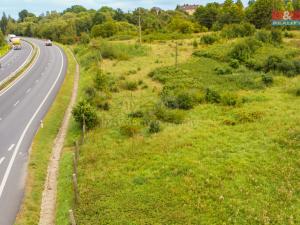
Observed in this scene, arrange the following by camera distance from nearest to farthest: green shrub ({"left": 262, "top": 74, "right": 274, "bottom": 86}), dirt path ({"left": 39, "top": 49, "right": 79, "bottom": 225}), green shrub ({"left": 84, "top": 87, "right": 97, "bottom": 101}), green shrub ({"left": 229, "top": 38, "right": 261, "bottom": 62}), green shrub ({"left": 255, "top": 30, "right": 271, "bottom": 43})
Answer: dirt path ({"left": 39, "top": 49, "right": 79, "bottom": 225}) < green shrub ({"left": 84, "top": 87, "right": 97, "bottom": 101}) < green shrub ({"left": 262, "top": 74, "right": 274, "bottom": 86}) < green shrub ({"left": 229, "top": 38, "right": 261, "bottom": 62}) < green shrub ({"left": 255, "top": 30, "right": 271, "bottom": 43})

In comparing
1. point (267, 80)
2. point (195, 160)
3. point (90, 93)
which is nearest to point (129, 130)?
point (195, 160)

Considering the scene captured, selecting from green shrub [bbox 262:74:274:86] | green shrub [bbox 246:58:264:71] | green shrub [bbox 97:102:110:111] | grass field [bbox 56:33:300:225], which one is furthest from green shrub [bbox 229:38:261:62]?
green shrub [bbox 97:102:110:111]

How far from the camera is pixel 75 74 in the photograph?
53.4m

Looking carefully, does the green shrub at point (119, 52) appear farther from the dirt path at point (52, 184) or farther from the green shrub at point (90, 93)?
the dirt path at point (52, 184)

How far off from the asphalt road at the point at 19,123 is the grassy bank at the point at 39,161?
38 cm

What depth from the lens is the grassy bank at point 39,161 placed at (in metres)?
16.3

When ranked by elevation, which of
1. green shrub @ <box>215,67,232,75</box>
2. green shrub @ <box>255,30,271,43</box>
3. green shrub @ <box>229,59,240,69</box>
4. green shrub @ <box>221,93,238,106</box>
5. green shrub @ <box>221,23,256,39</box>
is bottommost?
green shrub @ <box>221,93,238,106</box>

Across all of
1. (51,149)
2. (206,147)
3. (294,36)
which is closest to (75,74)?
(51,149)

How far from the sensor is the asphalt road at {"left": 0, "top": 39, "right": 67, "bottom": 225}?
58.6ft

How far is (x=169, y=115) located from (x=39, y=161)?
34.4 ft

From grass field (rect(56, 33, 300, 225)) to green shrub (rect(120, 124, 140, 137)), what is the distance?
0.30 ft

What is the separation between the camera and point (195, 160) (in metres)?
19.7

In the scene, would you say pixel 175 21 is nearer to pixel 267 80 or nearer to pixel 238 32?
pixel 238 32

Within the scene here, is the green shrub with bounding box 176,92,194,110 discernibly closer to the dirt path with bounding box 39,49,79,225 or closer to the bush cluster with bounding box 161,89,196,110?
the bush cluster with bounding box 161,89,196,110
